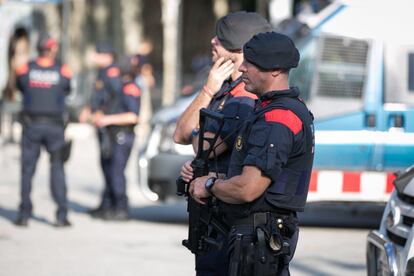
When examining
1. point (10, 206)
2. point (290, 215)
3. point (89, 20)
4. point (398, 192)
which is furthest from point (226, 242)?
point (89, 20)

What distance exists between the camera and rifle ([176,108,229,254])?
215 inches

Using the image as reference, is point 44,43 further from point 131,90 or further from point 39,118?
point 131,90

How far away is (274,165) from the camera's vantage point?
502cm

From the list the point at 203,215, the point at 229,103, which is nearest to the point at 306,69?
the point at 229,103

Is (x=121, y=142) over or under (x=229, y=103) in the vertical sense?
under

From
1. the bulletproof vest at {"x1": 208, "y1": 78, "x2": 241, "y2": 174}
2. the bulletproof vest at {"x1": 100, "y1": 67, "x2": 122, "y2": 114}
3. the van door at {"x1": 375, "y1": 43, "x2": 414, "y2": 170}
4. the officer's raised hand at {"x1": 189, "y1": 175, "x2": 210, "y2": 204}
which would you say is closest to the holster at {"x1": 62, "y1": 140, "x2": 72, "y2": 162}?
the bulletproof vest at {"x1": 100, "y1": 67, "x2": 122, "y2": 114}

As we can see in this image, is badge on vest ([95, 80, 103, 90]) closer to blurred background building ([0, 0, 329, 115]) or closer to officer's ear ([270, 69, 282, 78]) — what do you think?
blurred background building ([0, 0, 329, 115])

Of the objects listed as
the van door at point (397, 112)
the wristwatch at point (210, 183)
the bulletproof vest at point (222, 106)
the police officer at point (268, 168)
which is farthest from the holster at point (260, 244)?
the van door at point (397, 112)

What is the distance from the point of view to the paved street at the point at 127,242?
30.9ft

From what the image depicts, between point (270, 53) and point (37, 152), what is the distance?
6.92 metres

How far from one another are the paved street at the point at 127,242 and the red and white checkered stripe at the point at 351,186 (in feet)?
1.40

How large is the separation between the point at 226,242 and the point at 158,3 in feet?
119

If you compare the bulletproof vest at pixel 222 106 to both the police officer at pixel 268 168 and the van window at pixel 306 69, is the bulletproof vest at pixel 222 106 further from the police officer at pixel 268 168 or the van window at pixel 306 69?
the van window at pixel 306 69

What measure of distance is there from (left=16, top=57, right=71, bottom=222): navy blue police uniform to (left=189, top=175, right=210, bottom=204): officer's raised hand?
633 cm
